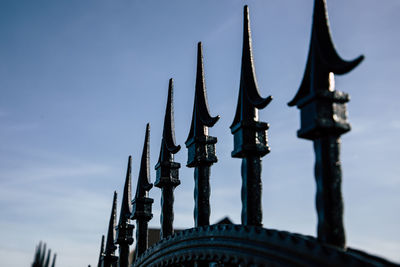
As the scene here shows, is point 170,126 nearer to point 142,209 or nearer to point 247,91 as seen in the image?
point 142,209

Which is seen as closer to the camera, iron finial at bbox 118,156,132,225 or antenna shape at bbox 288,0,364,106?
antenna shape at bbox 288,0,364,106

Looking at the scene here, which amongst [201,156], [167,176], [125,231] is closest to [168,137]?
[167,176]

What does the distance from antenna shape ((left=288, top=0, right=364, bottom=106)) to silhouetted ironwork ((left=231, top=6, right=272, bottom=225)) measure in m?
0.62

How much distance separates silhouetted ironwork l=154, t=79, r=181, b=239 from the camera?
8.27 metres

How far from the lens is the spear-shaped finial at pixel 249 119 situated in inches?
235

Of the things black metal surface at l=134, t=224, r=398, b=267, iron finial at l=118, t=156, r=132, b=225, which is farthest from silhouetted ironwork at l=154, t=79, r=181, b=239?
iron finial at l=118, t=156, r=132, b=225

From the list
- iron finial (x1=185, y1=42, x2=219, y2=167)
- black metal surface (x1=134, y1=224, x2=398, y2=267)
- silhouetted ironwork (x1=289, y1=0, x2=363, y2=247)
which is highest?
iron finial (x1=185, y1=42, x2=219, y2=167)

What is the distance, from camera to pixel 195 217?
7176 millimetres

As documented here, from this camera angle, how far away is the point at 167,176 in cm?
840

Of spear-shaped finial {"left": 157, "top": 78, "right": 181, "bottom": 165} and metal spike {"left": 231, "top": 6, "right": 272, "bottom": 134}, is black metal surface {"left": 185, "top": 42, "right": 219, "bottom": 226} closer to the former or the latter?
metal spike {"left": 231, "top": 6, "right": 272, "bottom": 134}

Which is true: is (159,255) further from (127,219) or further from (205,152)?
(127,219)

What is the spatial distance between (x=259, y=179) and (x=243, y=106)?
3.22 ft

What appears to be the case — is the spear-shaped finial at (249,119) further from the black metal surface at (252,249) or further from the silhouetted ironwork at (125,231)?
the silhouetted ironwork at (125,231)

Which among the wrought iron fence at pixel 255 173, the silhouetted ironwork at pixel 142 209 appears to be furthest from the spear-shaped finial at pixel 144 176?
the wrought iron fence at pixel 255 173
